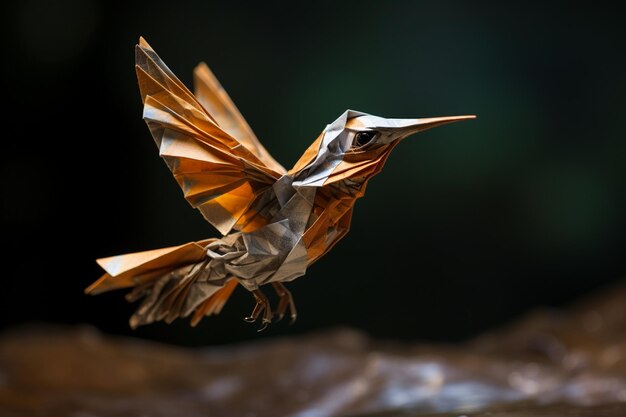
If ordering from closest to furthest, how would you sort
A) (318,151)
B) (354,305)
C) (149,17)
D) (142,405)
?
1. (318,151)
2. (142,405)
3. (149,17)
4. (354,305)

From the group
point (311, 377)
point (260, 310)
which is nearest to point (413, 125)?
point (260, 310)

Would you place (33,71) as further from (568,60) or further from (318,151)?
(568,60)

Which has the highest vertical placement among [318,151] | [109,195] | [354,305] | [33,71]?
[33,71]

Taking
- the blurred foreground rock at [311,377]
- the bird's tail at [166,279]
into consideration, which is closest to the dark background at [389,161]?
the blurred foreground rock at [311,377]

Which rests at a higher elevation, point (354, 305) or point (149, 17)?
point (149, 17)

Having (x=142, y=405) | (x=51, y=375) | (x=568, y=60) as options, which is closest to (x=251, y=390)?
(x=142, y=405)

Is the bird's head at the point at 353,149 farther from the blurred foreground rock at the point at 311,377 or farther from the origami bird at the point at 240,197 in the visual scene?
the blurred foreground rock at the point at 311,377
